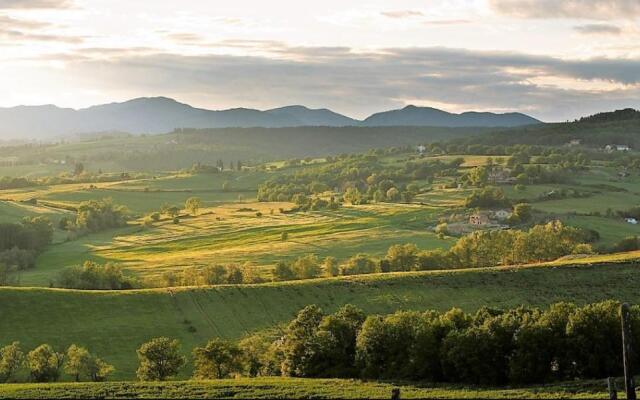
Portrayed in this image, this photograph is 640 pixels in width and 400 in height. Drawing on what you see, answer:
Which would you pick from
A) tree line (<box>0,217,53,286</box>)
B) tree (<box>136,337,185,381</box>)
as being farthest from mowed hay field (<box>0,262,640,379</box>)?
tree line (<box>0,217,53,286</box>)

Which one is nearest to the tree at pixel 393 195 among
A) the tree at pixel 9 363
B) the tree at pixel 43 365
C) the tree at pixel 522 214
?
the tree at pixel 522 214

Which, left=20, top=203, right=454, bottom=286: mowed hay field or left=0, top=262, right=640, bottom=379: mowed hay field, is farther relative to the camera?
left=20, top=203, right=454, bottom=286: mowed hay field

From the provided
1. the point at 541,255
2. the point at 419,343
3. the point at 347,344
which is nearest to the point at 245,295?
the point at 347,344

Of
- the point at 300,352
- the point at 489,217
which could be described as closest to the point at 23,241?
the point at 489,217

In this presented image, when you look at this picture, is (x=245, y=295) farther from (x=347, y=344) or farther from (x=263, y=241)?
(x=263, y=241)

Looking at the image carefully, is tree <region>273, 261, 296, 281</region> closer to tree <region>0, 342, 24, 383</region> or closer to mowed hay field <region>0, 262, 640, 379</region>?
mowed hay field <region>0, 262, 640, 379</region>
